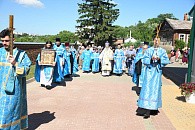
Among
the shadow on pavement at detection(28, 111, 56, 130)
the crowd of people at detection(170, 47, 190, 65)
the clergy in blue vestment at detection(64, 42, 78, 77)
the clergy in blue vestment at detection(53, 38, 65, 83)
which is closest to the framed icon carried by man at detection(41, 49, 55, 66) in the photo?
the clergy in blue vestment at detection(53, 38, 65, 83)

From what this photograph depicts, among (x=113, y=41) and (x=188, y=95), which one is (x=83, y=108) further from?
(x=113, y=41)

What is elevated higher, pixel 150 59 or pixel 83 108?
pixel 150 59

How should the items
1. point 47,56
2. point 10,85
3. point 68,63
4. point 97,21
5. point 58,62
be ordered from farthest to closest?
point 97,21 < point 68,63 < point 58,62 < point 47,56 < point 10,85

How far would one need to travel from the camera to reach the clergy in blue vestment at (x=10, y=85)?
4.21 meters

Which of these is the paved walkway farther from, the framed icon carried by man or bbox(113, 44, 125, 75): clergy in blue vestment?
bbox(113, 44, 125, 75): clergy in blue vestment

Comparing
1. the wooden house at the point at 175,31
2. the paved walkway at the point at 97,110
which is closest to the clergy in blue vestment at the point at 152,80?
the paved walkway at the point at 97,110

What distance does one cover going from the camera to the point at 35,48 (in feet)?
63.4

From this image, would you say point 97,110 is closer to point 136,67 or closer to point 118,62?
point 136,67

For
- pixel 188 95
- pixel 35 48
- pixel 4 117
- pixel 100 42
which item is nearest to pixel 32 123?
pixel 4 117

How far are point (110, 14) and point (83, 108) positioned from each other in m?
35.8

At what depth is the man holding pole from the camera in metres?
4.21

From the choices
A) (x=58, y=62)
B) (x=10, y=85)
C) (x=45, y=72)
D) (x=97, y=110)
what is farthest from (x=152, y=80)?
(x=58, y=62)

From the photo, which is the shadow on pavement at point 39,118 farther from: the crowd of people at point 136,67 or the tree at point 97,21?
the tree at point 97,21

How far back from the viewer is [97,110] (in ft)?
23.8
